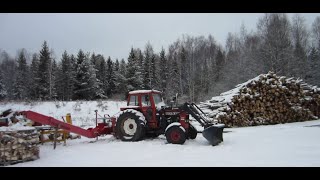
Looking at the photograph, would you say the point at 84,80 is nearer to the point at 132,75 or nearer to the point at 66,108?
the point at 132,75

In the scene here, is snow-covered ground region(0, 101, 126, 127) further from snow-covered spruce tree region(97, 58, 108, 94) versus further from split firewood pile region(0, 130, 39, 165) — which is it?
snow-covered spruce tree region(97, 58, 108, 94)

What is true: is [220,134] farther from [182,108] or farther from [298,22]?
[298,22]

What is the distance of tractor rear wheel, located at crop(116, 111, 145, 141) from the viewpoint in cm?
1205

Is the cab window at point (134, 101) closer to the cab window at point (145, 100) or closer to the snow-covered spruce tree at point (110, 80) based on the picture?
the cab window at point (145, 100)

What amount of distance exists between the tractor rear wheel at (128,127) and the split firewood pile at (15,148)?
3655 mm

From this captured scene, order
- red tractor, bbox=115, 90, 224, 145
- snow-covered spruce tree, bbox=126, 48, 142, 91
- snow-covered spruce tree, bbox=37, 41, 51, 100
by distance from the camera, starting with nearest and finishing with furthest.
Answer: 1. red tractor, bbox=115, 90, 224, 145
2. snow-covered spruce tree, bbox=37, 41, 51, 100
3. snow-covered spruce tree, bbox=126, 48, 142, 91

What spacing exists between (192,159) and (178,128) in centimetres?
273

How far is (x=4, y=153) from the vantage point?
852 centimetres

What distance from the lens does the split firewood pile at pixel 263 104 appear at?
55.8 ft

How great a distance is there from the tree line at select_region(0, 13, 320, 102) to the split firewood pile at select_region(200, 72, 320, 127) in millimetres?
11430

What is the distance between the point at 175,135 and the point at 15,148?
511cm

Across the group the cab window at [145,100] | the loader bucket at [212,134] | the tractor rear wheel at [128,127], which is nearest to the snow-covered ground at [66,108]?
the tractor rear wheel at [128,127]

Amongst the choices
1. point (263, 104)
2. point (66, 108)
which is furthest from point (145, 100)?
point (66, 108)

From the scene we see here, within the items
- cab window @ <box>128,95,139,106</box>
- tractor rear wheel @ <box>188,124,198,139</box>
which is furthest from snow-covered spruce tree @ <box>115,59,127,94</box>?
tractor rear wheel @ <box>188,124,198,139</box>
